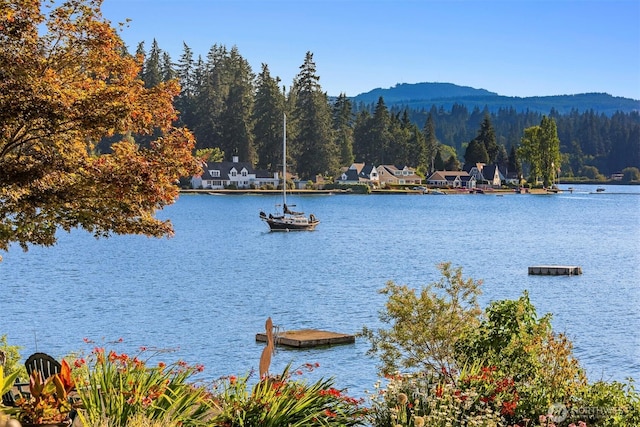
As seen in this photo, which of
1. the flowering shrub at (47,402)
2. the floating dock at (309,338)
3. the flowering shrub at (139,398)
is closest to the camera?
the flowering shrub at (47,402)

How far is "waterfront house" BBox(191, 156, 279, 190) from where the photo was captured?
135750 millimetres

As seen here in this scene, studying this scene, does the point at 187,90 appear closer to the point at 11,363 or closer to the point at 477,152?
the point at 477,152

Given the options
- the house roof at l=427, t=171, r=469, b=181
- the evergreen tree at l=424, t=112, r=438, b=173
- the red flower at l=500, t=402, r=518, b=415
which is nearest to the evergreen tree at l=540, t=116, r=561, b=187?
the house roof at l=427, t=171, r=469, b=181

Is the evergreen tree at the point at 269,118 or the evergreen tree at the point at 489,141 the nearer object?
the evergreen tree at the point at 269,118

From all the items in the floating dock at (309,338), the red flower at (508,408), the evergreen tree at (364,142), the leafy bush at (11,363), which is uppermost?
the evergreen tree at (364,142)

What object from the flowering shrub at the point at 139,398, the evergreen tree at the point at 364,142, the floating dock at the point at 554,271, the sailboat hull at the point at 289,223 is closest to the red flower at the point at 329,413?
the flowering shrub at the point at 139,398

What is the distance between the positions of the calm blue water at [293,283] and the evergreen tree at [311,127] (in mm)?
47223

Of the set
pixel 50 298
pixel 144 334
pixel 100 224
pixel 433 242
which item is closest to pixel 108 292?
pixel 50 298

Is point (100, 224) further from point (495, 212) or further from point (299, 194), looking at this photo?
point (299, 194)

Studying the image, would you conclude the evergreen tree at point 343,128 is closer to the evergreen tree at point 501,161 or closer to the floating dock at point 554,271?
the evergreen tree at point 501,161

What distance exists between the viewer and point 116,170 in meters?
11.3

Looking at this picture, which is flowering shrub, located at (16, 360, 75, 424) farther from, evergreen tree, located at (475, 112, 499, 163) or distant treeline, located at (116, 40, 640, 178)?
evergreen tree, located at (475, 112, 499, 163)

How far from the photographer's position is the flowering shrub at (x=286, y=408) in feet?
24.8

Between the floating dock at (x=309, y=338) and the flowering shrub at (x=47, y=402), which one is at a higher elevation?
the flowering shrub at (x=47, y=402)
